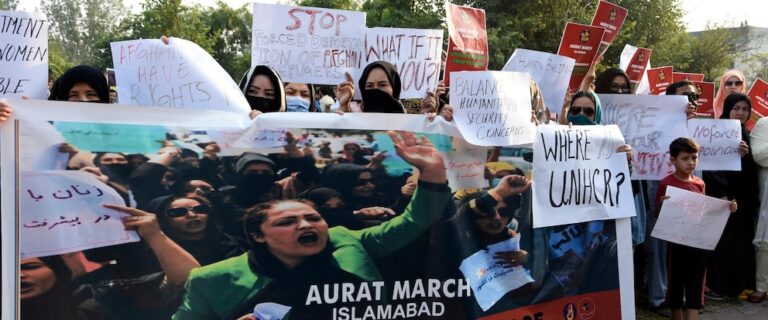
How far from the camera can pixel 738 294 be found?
6086 mm

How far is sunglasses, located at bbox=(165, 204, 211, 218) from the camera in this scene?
9.27 feet

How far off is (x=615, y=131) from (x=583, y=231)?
2.13 ft

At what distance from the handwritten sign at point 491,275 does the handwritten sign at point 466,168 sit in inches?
13.7

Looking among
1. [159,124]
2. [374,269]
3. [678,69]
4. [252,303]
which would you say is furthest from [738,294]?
[678,69]

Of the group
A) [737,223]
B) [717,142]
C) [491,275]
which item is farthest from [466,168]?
[737,223]

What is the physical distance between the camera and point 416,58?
472 centimetres

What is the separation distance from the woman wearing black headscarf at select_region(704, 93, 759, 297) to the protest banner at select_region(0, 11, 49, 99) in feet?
17.3

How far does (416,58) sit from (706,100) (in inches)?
149

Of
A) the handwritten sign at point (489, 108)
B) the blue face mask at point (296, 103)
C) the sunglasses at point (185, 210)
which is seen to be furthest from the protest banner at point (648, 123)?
the sunglasses at point (185, 210)

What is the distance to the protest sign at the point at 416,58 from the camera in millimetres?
4707

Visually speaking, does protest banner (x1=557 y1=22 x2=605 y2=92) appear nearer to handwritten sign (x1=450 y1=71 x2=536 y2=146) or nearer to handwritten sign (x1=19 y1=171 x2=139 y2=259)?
handwritten sign (x1=450 y1=71 x2=536 y2=146)

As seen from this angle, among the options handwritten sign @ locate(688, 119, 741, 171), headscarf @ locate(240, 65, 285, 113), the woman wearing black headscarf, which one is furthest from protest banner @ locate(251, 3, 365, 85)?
the woman wearing black headscarf

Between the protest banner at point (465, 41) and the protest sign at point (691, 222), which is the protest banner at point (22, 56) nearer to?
the protest banner at point (465, 41)

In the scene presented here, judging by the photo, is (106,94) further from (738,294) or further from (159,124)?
(738,294)
